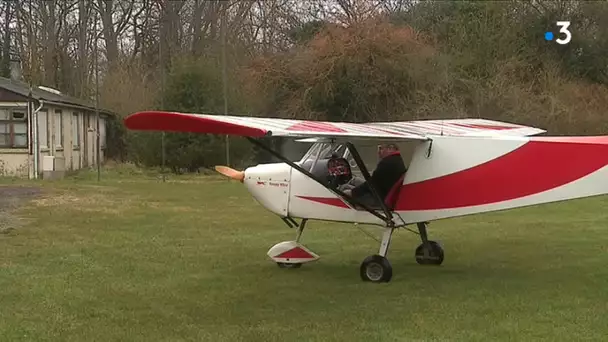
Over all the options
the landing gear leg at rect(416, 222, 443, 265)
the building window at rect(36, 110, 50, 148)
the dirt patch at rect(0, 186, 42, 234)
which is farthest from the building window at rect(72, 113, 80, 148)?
the landing gear leg at rect(416, 222, 443, 265)

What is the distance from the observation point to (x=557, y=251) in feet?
34.8

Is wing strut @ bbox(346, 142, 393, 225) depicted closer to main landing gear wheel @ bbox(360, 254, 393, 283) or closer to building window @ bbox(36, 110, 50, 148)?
main landing gear wheel @ bbox(360, 254, 393, 283)

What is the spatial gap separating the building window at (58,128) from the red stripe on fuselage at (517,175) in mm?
21701

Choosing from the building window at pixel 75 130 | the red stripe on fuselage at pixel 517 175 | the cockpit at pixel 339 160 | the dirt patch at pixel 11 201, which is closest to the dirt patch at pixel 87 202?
the dirt patch at pixel 11 201

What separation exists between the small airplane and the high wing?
0.11 ft

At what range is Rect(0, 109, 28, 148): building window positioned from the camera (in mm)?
25469

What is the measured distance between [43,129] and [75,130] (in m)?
4.24

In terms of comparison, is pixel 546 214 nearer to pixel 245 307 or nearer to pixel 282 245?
pixel 282 245

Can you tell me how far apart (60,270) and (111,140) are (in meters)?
26.8

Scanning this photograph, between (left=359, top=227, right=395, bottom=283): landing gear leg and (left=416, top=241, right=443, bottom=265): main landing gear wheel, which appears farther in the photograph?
(left=416, top=241, right=443, bottom=265): main landing gear wheel

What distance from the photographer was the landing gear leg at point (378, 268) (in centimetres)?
839

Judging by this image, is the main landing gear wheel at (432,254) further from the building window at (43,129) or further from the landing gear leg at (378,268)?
the building window at (43,129)

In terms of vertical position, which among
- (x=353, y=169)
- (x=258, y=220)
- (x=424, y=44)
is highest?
(x=424, y=44)

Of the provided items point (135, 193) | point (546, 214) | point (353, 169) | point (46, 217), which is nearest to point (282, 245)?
point (353, 169)
